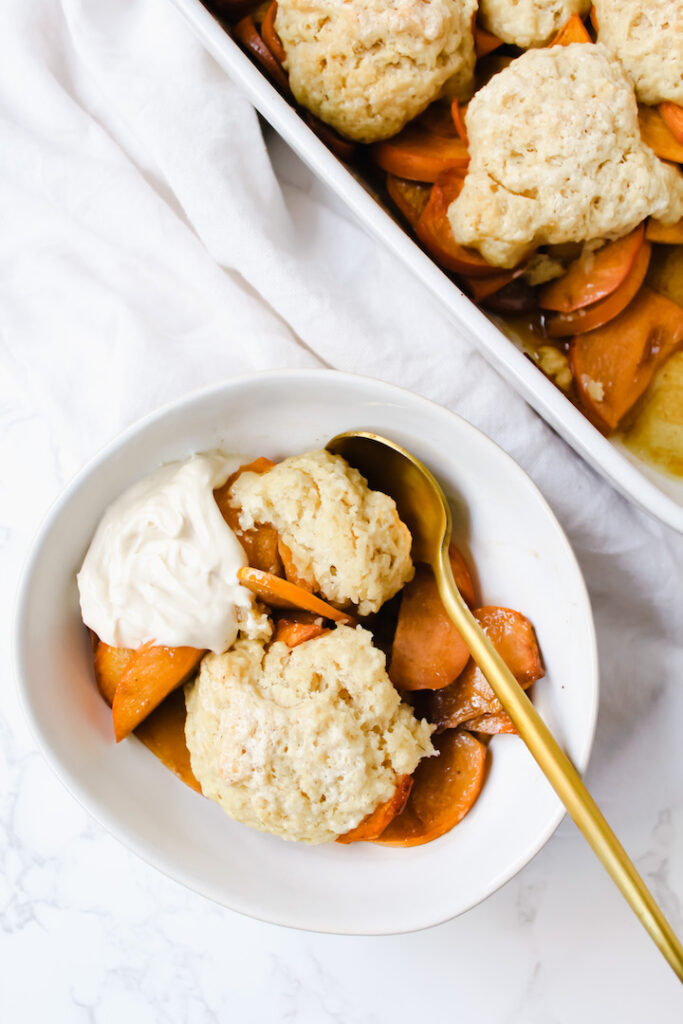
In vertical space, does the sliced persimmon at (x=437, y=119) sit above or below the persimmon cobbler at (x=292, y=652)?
above

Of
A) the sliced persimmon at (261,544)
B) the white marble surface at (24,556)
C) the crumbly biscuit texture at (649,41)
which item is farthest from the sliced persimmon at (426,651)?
the crumbly biscuit texture at (649,41)

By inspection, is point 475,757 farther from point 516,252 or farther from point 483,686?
point 516,252

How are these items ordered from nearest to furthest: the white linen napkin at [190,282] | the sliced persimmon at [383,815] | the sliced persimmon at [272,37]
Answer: the sliced persimmon at [383,815] < the sliced persimmon at [272,37] < the white linen napkin at [190,282]

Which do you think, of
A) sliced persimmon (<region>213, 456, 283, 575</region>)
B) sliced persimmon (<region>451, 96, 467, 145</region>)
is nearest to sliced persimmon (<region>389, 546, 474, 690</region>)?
sliced persimmon (<region>213, 456, 283, 575</region>)

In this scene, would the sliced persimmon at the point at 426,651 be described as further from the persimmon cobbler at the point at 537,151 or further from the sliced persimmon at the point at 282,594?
the persimmon cobbler at the point at 537,151

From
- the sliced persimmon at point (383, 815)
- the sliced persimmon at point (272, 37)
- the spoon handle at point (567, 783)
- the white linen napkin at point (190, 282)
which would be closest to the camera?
the spoon handle at point (567, 783)

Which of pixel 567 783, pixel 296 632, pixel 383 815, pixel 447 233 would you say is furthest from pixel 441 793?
pixel 447 233

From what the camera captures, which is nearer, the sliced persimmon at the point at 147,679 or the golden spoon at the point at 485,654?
the golden spoon at the point at 485,654
